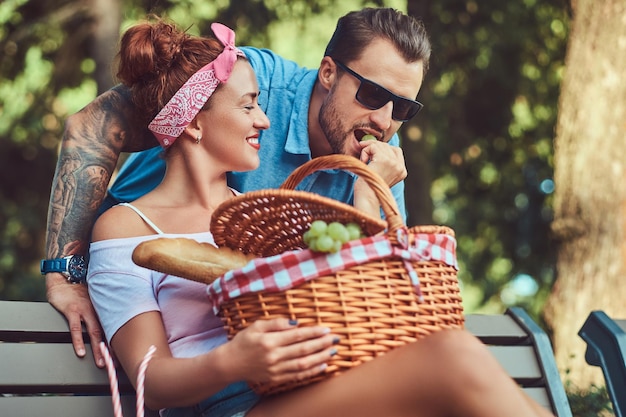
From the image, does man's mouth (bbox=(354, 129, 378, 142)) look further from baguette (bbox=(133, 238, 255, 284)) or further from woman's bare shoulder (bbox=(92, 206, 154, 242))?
baguette (bbox=(133, 238, 255, 284))

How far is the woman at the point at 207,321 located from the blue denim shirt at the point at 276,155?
1.10 ft

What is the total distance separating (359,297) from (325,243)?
0.52 feet

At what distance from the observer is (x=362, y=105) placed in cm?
334

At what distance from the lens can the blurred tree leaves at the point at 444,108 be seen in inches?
307

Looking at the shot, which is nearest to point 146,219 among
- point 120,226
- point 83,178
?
point 120,226

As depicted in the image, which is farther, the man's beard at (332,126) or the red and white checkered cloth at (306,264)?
the man's beard at (332,126)

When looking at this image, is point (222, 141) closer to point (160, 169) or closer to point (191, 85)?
point (191, 85)

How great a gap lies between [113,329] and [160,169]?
0.88 m

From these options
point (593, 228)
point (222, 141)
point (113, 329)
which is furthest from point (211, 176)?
point (593, 228)

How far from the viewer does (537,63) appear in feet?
29.1

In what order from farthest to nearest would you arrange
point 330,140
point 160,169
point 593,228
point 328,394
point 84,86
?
point 84,86 < point 593,228 < point 330,140 < point 160,169 < point 328,394

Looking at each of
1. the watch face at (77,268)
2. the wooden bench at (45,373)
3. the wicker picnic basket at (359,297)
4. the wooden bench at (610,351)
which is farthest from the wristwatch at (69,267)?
the wooden bench at (610,351)

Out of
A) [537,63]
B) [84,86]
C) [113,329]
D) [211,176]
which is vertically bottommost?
[113,329]

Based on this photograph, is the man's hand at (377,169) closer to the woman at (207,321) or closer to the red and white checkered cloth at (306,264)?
the woman at (207,321)
